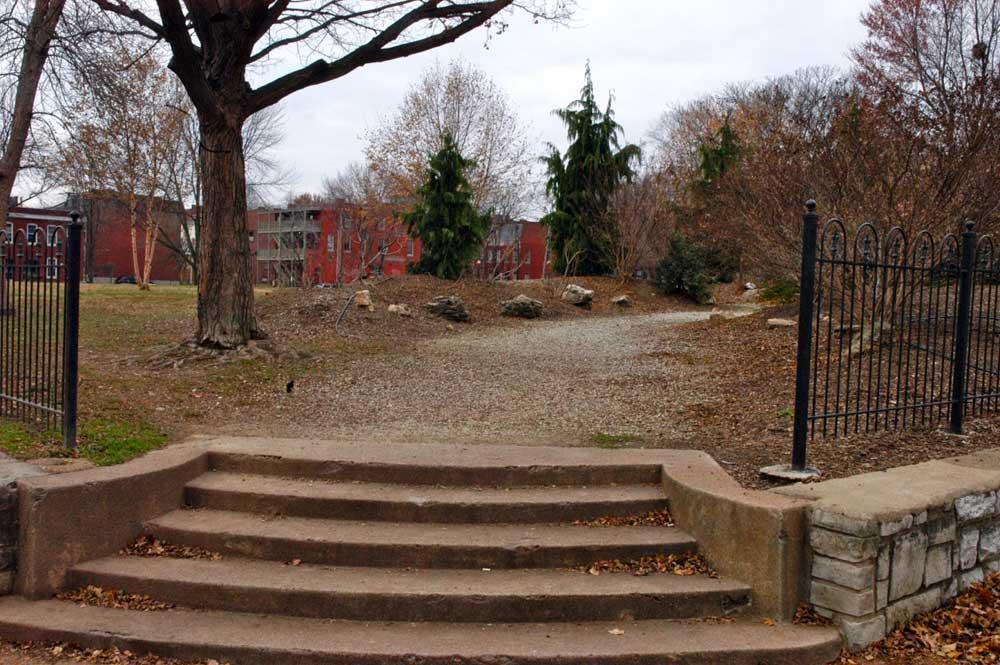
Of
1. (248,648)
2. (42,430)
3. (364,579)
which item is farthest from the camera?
(42,430)

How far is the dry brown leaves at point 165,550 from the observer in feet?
14.4

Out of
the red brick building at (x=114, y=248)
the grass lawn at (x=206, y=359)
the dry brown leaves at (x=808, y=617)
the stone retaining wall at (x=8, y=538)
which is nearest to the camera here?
the dry brown leaves at (x=808, y=617)

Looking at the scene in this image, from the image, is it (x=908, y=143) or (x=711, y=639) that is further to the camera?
(x=908, y=143)

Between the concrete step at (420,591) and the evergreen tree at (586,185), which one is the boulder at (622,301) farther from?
the concrete step at (420,591)

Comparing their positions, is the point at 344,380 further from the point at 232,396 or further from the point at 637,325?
the point at 637,325

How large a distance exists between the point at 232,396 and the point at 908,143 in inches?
385

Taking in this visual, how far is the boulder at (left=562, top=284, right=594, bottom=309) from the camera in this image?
835 inches

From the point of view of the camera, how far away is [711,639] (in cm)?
378

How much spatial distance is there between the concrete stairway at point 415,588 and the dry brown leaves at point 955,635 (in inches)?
A: 14.6

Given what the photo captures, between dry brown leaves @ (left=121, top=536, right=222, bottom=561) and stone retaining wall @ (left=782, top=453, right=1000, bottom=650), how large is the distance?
3.45m

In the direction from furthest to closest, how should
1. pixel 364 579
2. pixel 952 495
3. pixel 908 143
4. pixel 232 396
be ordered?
1. pixel 908 143
2. pixel 232 396
3. pixel 952 495
4. pixel 364 579

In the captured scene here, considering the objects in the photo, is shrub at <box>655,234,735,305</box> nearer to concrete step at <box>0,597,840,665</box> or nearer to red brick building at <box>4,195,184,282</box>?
concrete step at <box>0,597,840,665</box>

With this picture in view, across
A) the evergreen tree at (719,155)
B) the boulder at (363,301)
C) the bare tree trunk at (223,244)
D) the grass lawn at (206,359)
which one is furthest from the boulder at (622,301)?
the bare tree trunk at (223,244)

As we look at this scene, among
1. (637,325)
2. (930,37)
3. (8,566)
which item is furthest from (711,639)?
(930,37)
